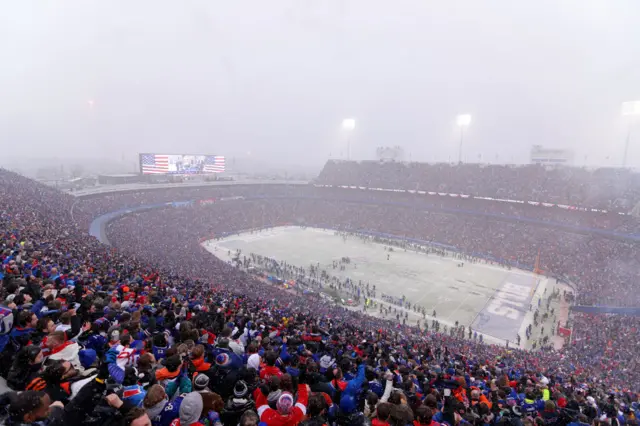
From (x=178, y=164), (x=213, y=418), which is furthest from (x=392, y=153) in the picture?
(x=213, y=418)

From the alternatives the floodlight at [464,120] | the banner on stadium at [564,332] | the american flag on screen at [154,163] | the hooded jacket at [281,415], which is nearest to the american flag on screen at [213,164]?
the american flag on screen at [154,163]

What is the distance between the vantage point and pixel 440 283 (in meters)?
36.1

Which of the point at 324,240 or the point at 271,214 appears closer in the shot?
the point at 324,240

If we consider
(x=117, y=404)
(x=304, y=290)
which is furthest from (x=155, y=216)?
(x=117, y=404)

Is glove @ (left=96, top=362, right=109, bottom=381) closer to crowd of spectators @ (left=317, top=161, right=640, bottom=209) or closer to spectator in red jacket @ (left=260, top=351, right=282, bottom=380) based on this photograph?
spectator in red jacket @ (left=260, top=351, right=282, bottom=380)

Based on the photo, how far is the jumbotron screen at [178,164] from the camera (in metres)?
63.6

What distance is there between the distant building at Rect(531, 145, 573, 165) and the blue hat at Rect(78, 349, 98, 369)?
4046 inches

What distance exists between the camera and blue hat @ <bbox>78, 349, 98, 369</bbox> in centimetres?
495

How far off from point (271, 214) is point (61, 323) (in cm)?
6437

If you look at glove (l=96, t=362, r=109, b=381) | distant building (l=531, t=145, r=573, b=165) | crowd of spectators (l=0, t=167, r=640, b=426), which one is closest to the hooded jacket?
crowd of spectators (l=0, t=167, r=640, b=426)

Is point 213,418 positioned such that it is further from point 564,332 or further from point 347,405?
point 564,332

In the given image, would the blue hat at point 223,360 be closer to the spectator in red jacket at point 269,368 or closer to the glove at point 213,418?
the spectator in red jacket at point 269,368

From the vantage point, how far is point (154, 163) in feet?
210

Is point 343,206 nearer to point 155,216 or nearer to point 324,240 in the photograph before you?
point 324,240
